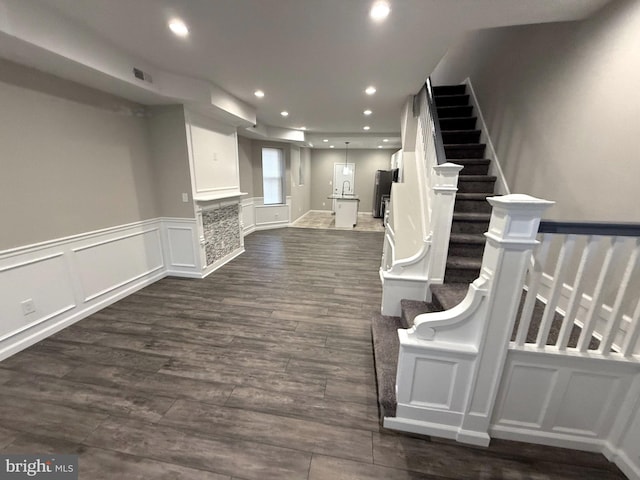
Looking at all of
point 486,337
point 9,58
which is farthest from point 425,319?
point 9,58

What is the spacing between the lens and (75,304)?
2.65 metres

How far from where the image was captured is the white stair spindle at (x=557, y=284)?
1.23 m

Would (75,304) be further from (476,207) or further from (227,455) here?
(476,207)

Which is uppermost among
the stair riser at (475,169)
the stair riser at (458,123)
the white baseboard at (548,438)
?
the stair riser at (458,123)

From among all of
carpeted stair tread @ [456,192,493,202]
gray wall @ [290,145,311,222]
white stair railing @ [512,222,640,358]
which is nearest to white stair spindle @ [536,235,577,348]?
white stair railing @ [512,222,640,358]

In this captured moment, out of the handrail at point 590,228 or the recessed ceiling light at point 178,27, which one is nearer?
the handrail at point 590,228

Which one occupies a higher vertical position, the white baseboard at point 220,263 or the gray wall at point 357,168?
the gray wall at point 357,168

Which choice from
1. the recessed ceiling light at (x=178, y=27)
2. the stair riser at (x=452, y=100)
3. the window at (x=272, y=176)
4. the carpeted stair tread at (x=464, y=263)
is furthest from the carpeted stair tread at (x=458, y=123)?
the window at (x=272, y=176)

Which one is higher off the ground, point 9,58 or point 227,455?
point 9,58

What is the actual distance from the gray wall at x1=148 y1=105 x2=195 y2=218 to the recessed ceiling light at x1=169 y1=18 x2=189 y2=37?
51.9 inches

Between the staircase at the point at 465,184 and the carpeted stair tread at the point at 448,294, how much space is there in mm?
131

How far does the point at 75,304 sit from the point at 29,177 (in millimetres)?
1286

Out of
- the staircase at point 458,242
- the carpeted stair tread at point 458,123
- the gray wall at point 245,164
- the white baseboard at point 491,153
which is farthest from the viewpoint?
the gray wall at point 245,164

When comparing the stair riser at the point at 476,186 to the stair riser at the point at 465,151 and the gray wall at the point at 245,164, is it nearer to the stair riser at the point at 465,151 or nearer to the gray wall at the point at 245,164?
the stair riser at the point at 465,151
